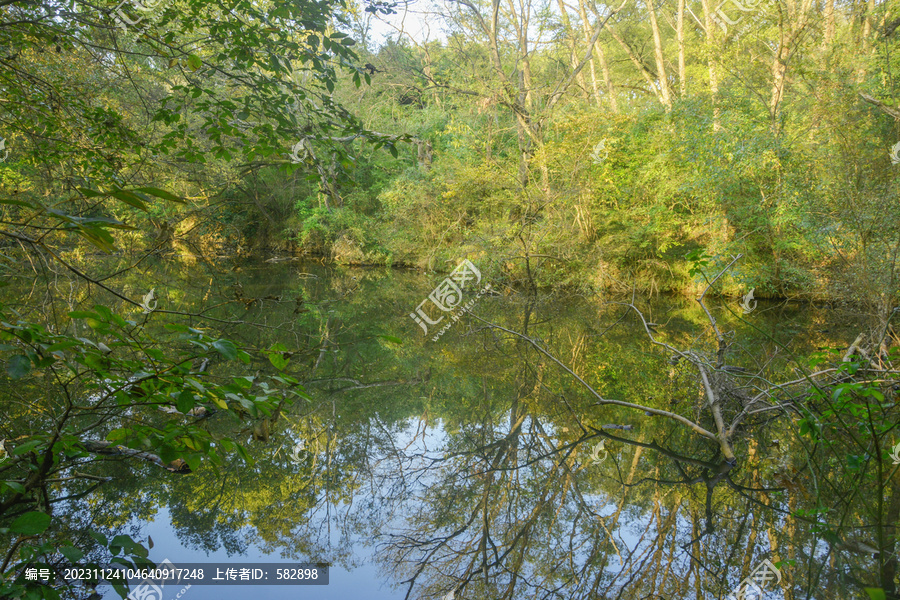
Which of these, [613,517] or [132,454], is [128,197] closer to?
[613,517]

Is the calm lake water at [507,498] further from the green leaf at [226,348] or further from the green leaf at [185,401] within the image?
the green leaf at [226,348]

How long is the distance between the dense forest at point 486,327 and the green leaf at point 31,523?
3cm

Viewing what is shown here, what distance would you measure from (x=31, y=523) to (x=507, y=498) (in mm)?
2399

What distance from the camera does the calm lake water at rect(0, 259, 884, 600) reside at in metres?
2.44

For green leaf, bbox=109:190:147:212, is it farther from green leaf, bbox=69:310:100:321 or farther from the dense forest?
green leaf, bbox=69:310:100:321

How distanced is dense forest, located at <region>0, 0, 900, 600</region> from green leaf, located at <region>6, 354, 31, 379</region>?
0.17 ft

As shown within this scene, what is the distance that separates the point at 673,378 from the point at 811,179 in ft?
19.5

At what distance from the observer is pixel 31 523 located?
1218mm

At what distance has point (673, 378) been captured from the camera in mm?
5668

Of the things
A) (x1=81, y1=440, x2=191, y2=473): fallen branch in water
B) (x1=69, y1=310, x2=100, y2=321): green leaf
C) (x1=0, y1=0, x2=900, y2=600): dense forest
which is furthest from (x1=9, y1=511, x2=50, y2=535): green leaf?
(x1=81, y1=440, x2=191, y2=473): fallen branch in water

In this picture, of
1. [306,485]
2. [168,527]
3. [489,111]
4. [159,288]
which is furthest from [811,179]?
[159,288]

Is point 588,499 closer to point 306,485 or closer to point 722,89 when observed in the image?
point 306,485
